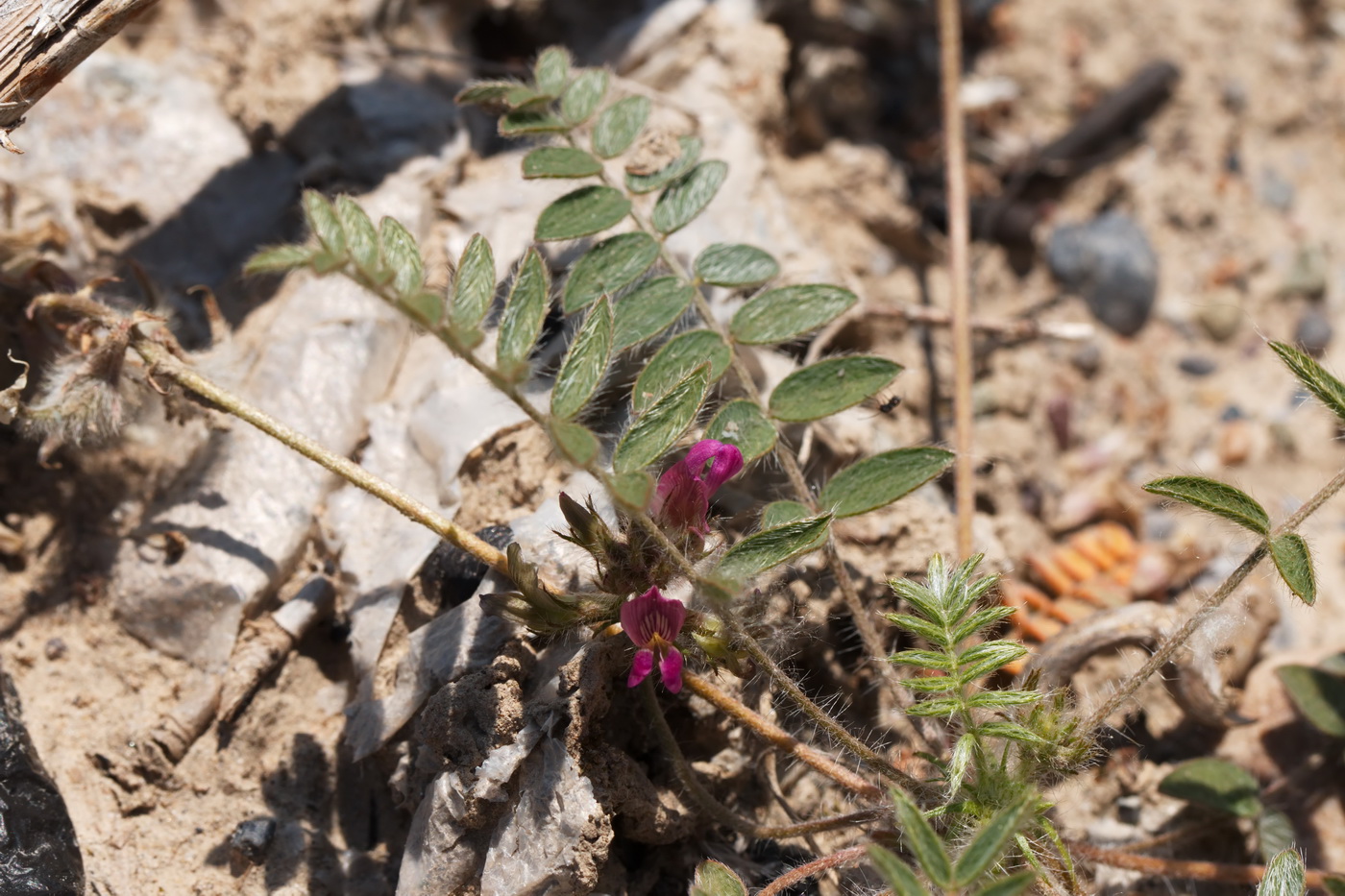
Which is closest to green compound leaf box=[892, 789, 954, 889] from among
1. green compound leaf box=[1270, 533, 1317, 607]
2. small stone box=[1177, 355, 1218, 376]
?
green compound leaf box=[1270, 533, 1317, 607]

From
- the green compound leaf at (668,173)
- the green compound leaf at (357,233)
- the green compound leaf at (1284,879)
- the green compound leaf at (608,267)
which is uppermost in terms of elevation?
the green compound leaf at (668,173)

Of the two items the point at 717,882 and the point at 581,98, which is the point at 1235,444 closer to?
the point at 581,98

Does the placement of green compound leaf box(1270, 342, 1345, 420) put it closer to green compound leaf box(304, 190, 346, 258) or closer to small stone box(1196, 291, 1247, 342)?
green compound leaf box(304, 190, 346, 258)

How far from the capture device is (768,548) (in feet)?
6.68

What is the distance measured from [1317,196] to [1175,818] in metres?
3.05

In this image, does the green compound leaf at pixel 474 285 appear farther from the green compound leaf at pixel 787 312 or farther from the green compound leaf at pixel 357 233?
the green compound leaf at pixel 787 312

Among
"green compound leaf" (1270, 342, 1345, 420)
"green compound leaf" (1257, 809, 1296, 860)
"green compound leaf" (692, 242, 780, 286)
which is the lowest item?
"green compound leaf" (1257, 809, 1296, 860)

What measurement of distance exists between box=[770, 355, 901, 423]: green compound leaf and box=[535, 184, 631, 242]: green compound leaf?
1.92ft

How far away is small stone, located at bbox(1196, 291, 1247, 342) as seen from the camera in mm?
4348

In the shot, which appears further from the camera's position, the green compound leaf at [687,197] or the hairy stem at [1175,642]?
the green compound leaf at [687,197]

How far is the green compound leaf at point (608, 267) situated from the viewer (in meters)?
2.49

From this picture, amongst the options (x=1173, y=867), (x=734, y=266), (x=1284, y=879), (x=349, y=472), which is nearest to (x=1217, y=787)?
(x=1173, y=867)

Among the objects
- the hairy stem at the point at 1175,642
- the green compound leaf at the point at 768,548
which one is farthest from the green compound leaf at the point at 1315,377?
the green compound leaf at the point at 768,548

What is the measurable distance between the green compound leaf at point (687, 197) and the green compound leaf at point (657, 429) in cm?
76
